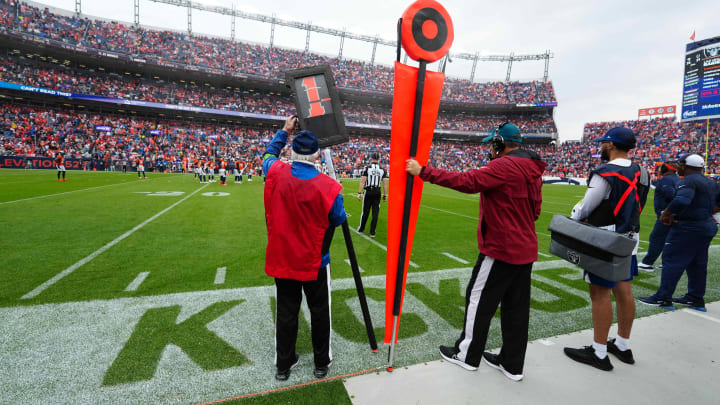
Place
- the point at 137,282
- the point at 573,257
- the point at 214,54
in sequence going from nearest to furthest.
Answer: the point at 573,257, the point at 137,282, the point at 214,54

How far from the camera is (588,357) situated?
8.52 feet

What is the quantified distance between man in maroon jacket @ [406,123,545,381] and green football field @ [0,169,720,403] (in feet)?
1.71

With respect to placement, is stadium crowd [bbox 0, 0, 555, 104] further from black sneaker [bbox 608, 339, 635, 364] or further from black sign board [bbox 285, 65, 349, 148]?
black sneaker [bbox 608, 339, 635, 364]

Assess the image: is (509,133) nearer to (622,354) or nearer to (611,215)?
(611,215)

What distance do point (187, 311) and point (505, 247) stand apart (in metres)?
3.26

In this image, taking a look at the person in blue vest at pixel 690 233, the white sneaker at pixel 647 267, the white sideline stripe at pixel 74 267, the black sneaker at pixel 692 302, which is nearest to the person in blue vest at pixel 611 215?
the person in blue vest at pixel 690 233

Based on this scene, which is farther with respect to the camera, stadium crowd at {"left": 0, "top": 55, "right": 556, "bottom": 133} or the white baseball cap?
stadium crowd at {"left": 0, "top": 55, "right": 556, "bottom": 133}

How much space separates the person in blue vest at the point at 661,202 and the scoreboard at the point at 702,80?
24.3m

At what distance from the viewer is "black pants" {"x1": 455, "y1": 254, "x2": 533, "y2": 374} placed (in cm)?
237

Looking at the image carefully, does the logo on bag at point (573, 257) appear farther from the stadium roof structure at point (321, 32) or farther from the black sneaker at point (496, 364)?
the stadium roof structure at point (321, 32)

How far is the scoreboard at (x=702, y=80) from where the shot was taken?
20.4 metres

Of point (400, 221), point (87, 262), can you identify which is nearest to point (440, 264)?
point (400, 221)

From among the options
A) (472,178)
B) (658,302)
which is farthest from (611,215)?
(658,302)

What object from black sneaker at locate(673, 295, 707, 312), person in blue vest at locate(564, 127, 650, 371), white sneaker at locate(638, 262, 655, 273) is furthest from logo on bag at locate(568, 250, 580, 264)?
white sneaker at locate(638, 262, 655, 273)
